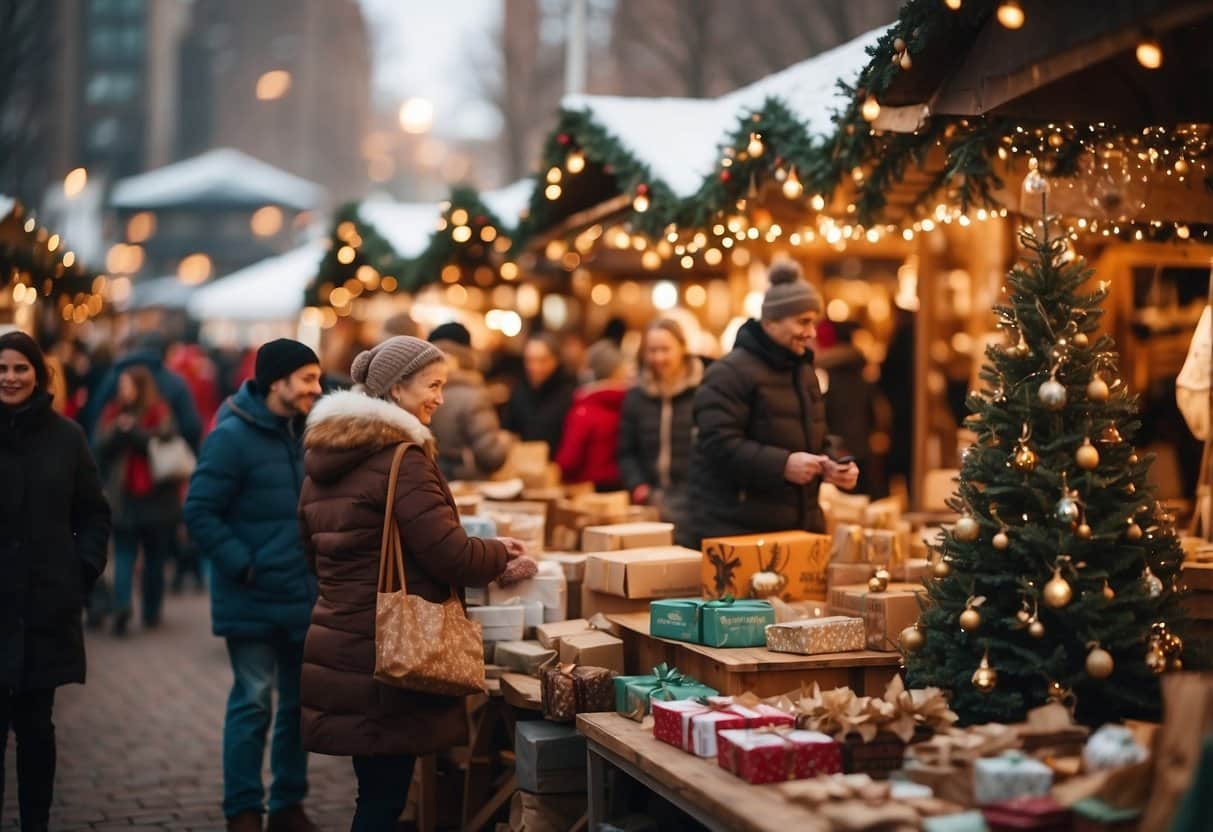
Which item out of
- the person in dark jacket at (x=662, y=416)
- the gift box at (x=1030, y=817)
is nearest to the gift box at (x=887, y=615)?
the gift box at (x=1030, y=817)

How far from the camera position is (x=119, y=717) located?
9.48m

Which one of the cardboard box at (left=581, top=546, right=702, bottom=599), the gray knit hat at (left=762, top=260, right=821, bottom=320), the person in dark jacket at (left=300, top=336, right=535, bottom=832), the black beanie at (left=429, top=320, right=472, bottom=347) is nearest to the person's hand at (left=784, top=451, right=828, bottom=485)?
the cardboard box at (left=581, top=546, right=702, bottom=599)

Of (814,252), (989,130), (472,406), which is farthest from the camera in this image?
(814,252)

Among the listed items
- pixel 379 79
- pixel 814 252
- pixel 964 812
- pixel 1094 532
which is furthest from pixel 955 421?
pixel 379 79

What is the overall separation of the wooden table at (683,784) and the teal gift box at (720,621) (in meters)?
0.43

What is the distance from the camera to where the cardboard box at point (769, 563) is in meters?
6.34

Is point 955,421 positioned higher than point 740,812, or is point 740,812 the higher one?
point 955,421

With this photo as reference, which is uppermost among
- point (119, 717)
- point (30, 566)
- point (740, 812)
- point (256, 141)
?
point (256, 141)

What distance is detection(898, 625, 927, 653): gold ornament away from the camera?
207 inches

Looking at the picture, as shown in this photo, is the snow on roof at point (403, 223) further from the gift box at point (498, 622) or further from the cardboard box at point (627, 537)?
the gift box at point (498, 622)

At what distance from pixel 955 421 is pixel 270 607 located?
7.22 m

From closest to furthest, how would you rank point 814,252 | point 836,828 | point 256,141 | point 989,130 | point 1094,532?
1. point 836,828
2. point 1094,532
3. point 989,130
4. point 814,252
5. point 256,141

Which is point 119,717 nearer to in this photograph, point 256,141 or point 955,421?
point 955,421

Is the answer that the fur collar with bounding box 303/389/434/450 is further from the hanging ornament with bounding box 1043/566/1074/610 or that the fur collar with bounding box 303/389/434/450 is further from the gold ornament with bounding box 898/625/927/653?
the hanging ornament with bounding box 1043/566/1074/610
